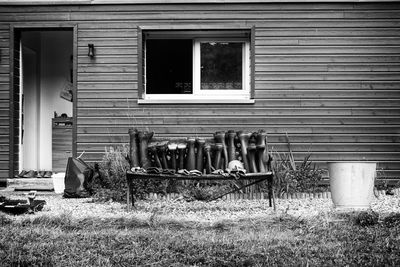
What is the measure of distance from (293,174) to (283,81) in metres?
1.55

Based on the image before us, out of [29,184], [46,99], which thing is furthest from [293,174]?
[46,99]

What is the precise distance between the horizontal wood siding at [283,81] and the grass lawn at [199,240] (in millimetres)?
2713

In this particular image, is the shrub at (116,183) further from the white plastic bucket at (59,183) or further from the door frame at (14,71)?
the door frame at (14,71)

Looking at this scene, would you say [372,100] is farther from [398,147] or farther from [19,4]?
[19,4]

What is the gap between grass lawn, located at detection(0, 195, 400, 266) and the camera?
4.21 meters

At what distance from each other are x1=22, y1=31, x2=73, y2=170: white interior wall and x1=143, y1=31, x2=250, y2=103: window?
2.62 m

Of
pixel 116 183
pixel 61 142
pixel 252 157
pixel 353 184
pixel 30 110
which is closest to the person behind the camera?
pixel 353 184

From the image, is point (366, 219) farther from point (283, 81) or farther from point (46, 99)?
point (46, 99)

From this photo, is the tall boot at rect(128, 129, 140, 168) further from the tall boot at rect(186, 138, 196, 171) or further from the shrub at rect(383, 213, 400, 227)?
the shrub at rect(383, 213, 400, 227)

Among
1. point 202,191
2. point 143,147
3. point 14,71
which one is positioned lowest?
point 202,191

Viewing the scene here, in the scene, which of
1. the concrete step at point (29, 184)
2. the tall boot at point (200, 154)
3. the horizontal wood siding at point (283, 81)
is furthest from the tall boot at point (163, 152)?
the concrete step at point (29, 184)

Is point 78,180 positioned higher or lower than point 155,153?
lower

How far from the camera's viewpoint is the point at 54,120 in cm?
1092

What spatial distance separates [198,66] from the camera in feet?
31.0
